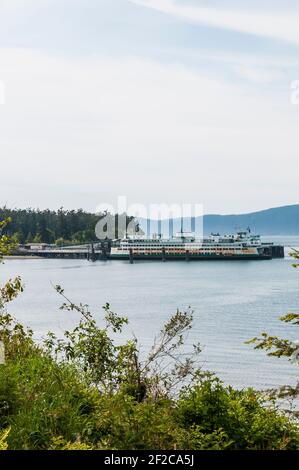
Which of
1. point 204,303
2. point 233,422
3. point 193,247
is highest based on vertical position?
point 233,422

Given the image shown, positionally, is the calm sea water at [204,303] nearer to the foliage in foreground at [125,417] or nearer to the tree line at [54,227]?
the foliage in foreground at [125,417]

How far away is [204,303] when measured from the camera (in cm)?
3097

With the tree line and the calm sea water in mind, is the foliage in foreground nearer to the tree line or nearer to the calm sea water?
the calm sea water

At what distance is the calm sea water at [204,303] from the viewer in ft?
50.8

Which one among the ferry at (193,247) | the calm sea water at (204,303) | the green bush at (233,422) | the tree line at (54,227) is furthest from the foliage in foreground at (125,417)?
the tree line at (54,227)

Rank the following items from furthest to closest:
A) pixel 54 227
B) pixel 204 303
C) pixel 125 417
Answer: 1. pixel 54 227
2. pixel 204 303
3. pixel 125 417

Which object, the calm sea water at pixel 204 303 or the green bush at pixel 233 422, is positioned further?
the calm sea water at pixel 204 303

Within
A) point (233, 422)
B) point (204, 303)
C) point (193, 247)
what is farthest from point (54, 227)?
point (233, 422)

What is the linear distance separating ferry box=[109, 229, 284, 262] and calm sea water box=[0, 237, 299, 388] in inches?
332

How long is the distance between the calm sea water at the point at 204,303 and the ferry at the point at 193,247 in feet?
27.7

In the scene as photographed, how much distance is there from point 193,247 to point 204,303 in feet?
125

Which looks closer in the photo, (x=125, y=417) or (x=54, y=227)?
(x=125, y=417)

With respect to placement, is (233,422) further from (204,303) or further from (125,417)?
(204,303)

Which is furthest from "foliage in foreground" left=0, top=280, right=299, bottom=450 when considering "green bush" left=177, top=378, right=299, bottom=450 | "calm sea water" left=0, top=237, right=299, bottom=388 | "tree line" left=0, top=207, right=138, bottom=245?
"tree line" left=0, top=207, right=138, bottom=245
